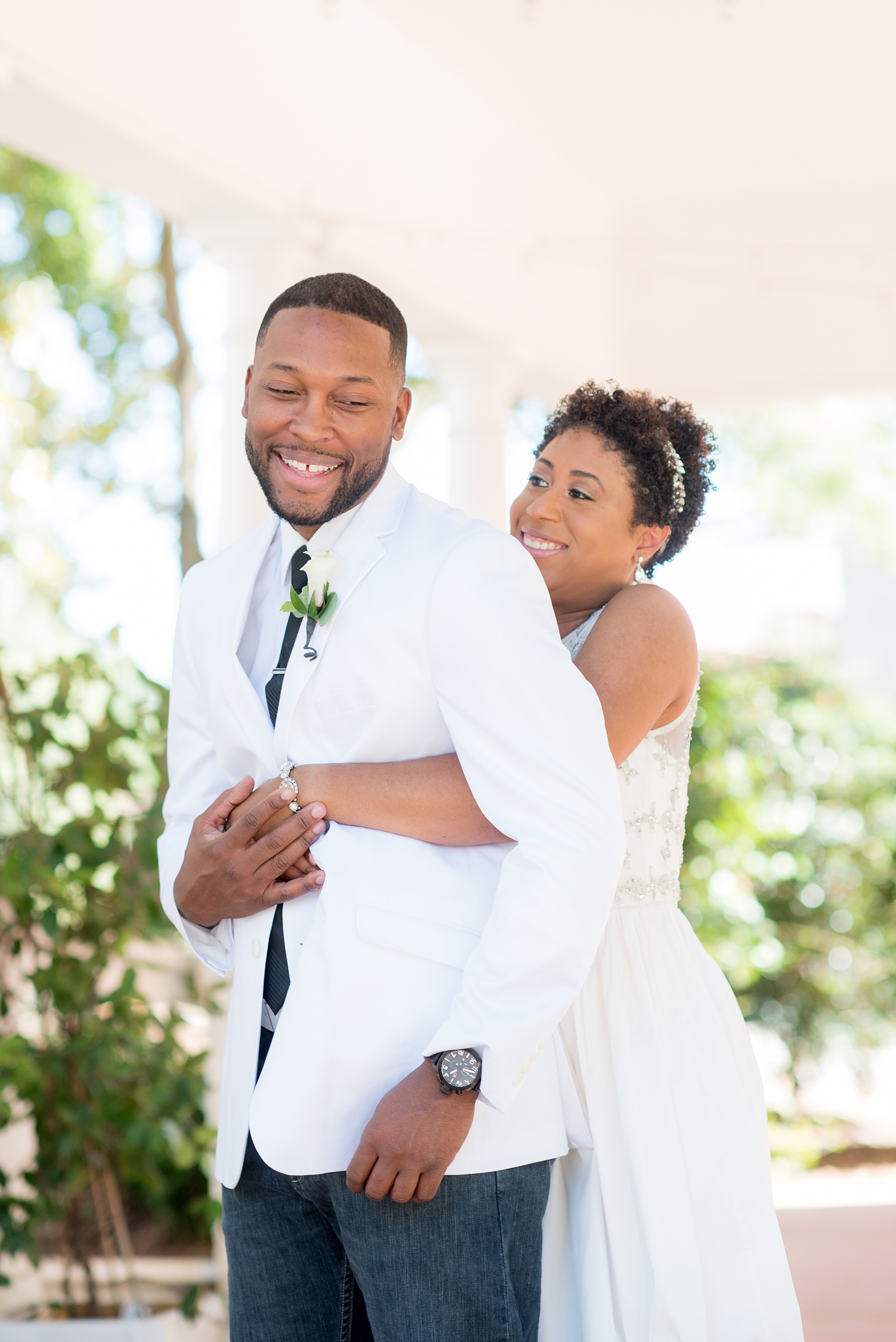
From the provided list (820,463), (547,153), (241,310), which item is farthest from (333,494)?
(820,463)

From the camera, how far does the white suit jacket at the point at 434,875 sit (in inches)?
54.9

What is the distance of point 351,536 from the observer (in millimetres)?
1649

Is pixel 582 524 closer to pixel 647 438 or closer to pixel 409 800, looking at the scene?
pixel 647 438

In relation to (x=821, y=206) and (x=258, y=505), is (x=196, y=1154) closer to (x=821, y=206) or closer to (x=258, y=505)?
(x=258, y=505)

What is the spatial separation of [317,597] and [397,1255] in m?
0.72

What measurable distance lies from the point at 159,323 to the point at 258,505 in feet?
15.8

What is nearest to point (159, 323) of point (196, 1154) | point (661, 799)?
point (196, 1154)

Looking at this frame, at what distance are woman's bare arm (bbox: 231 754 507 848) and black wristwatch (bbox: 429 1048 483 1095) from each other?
236mm

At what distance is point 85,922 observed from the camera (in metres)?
3.26

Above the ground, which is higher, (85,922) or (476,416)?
(476,416)

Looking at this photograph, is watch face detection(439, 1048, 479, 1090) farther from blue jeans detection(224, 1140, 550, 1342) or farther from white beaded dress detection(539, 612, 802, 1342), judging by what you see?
white beaded dress detection(539, 612, 802, 1342)

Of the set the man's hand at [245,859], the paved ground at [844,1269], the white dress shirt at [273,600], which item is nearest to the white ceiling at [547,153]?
the white dress shirt at [273,600]

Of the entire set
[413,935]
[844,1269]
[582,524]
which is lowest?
[844,1269]

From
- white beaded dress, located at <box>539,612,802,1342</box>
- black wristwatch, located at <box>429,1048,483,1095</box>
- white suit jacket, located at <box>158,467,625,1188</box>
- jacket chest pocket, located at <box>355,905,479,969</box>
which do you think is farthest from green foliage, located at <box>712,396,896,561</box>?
black wristwatch, located at <box>429,1048,483,1095</box>
